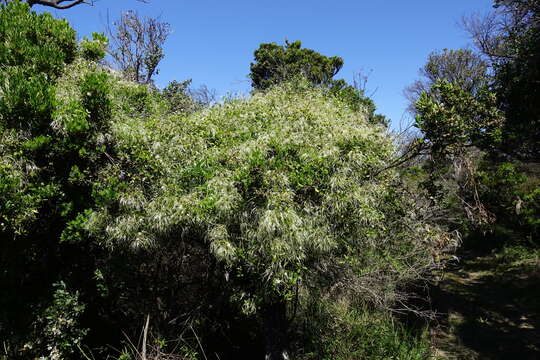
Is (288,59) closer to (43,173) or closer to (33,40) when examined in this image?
(33,40)

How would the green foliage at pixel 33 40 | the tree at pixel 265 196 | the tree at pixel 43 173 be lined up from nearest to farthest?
1. the tree at pixel 265 196
2. the tree at pixel 43 173
3. the green foliage at pixel 33 40

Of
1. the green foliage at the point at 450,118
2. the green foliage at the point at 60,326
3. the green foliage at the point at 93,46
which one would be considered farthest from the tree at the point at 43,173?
the green foliage at the point at 450,118

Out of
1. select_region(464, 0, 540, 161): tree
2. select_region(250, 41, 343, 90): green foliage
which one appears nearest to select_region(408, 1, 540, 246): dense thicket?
select_region(464, 0, 540, 161): tree

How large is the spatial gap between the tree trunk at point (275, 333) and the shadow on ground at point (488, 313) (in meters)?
3.41

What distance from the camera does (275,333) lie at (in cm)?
609

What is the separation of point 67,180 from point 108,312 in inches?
105

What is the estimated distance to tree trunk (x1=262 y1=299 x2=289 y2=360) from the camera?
6055mm

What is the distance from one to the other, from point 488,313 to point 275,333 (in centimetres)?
716

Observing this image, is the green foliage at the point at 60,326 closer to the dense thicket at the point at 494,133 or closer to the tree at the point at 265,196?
the tree at the point at 265,196

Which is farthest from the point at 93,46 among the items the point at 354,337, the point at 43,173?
the point at 354,337

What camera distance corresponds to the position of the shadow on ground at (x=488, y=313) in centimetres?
801

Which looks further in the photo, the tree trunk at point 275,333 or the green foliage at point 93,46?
the green foliage at point 93,46

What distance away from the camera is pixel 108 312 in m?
6.65

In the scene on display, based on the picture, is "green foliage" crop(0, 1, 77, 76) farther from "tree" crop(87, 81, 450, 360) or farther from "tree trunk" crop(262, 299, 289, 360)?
"tree trunk" crop(262, 299, 289, 360)
